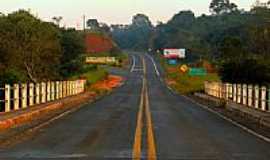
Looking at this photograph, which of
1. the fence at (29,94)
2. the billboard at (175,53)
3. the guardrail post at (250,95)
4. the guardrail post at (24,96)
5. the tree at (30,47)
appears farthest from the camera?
the billboard at (175,53)

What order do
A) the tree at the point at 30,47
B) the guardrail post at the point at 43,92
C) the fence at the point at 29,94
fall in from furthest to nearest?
the tree at the point at 30,47 < the guardrail post at the point at 43,92 < the fence at the point at 29,94

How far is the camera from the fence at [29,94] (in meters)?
30.5

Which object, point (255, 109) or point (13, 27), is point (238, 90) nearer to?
point (255, 109)

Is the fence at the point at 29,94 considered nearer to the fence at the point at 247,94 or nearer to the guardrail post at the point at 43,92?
the guardrail post at the point at 43,92

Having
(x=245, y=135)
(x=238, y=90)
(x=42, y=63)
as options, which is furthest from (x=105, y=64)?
(x=245, y=135)

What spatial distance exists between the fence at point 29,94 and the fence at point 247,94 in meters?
11.7

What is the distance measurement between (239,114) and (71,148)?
17822 mm

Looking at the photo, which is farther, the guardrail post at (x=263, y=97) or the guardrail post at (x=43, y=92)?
the guardrail post at (x=43, y=92)

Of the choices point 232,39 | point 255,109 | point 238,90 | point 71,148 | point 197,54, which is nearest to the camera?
point 71,148

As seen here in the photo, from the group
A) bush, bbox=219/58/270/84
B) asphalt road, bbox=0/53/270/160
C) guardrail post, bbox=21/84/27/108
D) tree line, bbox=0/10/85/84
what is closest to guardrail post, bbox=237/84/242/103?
guardrail post, bbox=21/84/27/108

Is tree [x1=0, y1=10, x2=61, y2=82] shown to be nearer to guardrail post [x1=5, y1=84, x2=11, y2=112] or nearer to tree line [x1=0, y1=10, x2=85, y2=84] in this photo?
tree line [x1=0, y1=10, x2=85, y2=84]

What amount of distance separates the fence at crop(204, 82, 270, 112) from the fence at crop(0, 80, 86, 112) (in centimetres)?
1174

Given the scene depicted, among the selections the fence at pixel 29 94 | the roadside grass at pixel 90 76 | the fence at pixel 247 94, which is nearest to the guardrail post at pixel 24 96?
the fence at pixel 29 94

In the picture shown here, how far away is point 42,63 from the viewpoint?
68875 mm
